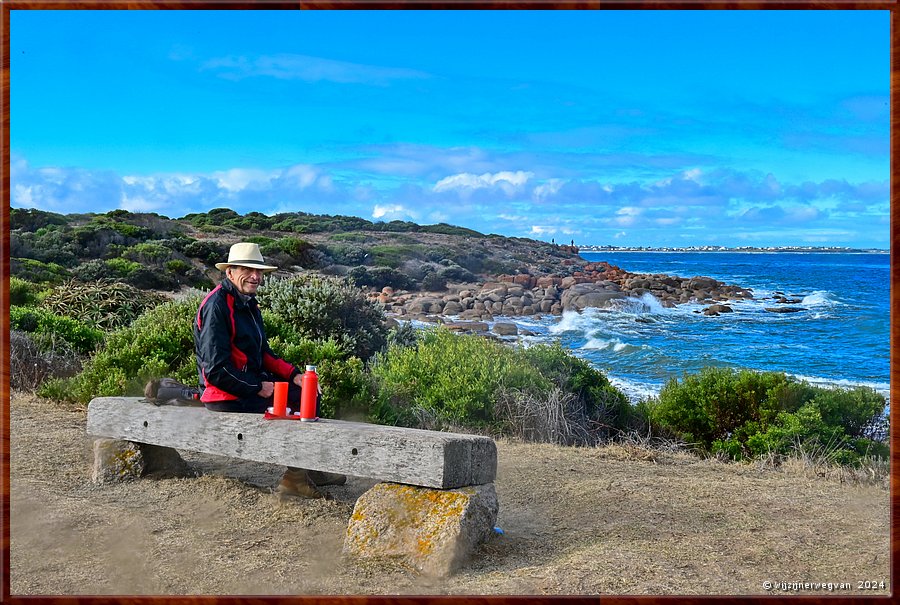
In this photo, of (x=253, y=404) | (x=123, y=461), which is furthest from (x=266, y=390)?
(x=123, y=461)

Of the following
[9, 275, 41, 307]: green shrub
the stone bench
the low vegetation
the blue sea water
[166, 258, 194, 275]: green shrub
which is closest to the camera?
the stone bench

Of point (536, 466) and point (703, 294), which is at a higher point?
point (703, 294)

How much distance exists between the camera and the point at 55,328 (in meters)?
9.31

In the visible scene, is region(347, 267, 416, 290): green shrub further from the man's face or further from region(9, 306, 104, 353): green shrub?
the man's face

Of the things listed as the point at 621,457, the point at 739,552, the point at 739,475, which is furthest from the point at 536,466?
the point at 739,552

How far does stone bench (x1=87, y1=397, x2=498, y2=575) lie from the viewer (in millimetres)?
4289

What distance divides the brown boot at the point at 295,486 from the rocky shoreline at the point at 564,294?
7.36 metres

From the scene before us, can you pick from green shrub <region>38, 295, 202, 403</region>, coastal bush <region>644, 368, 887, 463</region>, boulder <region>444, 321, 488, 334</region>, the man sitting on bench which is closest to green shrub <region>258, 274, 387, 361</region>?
green shrub <region>38, 295, 202, 403</region>

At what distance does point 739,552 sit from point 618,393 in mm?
5279

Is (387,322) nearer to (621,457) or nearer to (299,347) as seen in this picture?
(299,347)

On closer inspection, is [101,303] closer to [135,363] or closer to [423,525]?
[135,363]

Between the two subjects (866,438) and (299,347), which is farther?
(866,438)

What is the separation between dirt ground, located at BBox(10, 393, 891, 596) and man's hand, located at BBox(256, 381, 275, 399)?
70 centimetres

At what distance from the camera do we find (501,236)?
13586 millimetres
